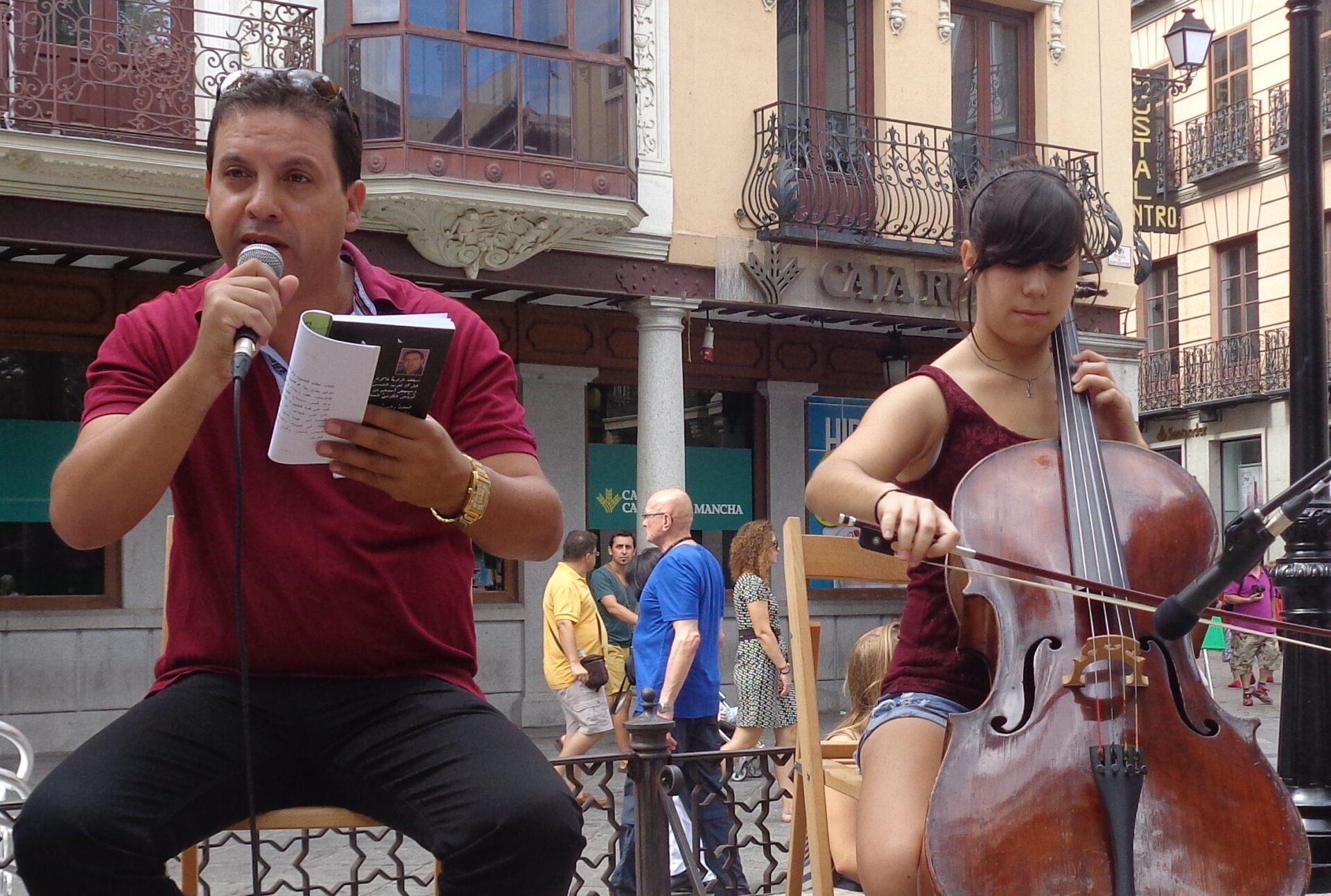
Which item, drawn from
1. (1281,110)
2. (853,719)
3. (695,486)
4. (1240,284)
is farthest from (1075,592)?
(1240,284)

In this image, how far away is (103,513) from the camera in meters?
2.27

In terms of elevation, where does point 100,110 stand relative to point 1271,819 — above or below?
above

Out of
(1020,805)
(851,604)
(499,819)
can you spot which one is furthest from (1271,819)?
(851,604)

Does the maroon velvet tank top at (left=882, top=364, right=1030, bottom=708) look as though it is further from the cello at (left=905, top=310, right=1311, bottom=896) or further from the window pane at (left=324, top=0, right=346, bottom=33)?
the window pane at (left=324, top=0, right=346, bottom=33)

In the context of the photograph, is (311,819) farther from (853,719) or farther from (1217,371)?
(1217,371)

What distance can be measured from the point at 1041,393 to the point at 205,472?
1.63 metres

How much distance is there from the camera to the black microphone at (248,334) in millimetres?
2070

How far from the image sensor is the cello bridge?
7.90 feet

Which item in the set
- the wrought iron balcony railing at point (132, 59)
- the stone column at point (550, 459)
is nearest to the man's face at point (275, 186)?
the wrought iron balcony railing at point (132, 59)

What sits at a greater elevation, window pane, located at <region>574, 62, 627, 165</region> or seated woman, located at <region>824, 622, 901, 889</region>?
window pane, located at <region>574, 62, 627, 165</region>

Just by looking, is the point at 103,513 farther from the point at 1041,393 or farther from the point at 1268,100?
the point at 1268,100

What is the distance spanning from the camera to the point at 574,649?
8.90 meters

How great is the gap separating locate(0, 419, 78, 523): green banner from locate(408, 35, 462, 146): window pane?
3.58m

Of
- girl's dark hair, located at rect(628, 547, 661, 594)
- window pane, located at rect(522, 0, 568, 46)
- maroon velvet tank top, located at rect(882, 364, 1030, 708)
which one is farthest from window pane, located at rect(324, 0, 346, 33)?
maroon velvet tank top, located at rect(882, 364, 1030, 708)
